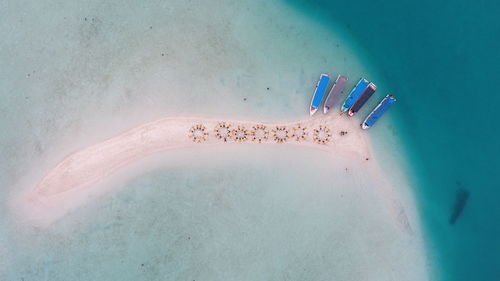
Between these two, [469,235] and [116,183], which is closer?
[116,183]

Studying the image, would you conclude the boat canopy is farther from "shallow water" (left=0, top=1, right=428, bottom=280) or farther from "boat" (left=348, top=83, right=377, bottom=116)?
"boat" (left=348, top=83, right=377, bottom=116)

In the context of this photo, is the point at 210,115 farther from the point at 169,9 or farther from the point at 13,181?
the point at 13,181

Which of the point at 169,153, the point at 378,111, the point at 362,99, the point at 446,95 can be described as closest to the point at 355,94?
the point at 362,99

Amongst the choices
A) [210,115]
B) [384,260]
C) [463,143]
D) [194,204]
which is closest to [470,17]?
[463,143]

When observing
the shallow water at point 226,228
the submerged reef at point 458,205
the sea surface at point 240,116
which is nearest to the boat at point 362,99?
the sea surface at point 240,116

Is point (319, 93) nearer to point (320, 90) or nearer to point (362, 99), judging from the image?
point (320, 90)
